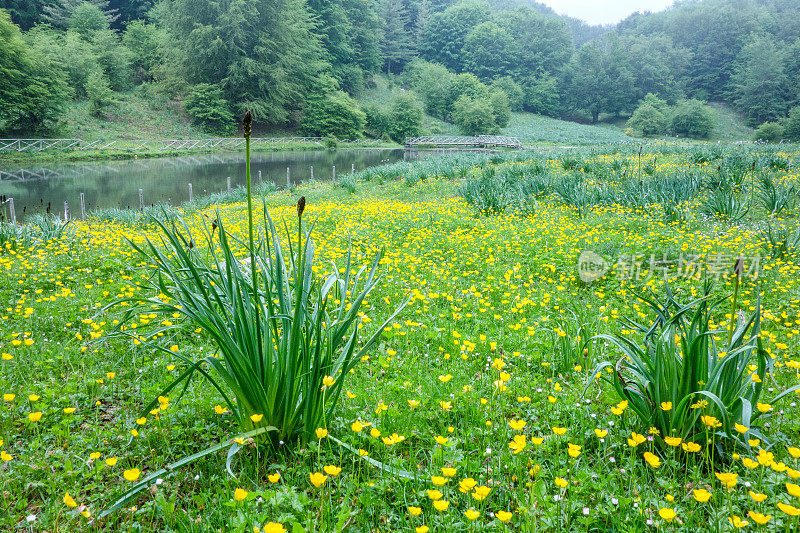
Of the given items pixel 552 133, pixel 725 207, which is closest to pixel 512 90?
pixel 552 133

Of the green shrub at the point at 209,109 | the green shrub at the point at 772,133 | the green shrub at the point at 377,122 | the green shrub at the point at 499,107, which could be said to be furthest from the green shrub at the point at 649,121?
the green shrub at the point at 209,109

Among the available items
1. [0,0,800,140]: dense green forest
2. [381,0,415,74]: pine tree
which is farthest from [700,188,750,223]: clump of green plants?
[381,0,415,74]: pine tree

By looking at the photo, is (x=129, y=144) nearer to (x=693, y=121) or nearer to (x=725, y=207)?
(x=725, y=207)

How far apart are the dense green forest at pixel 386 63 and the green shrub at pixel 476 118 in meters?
0.22

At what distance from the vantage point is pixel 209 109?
1439 inches

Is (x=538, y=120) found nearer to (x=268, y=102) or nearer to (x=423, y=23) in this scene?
(x=423, y=23)

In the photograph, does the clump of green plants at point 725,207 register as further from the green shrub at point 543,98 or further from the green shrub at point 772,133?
the green shrub at point 543,98

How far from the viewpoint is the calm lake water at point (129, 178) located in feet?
50.6

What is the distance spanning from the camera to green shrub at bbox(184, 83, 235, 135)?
121 feet

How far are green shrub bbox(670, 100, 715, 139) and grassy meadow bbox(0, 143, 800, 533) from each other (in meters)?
59.9

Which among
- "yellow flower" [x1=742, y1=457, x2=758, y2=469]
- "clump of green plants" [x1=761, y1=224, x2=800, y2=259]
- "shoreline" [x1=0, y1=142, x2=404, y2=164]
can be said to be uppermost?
"shoreline" [x1=0, y1=142, x2=404, y2=164]

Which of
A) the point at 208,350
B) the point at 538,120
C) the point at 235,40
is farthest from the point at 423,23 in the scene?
the point at 208,350

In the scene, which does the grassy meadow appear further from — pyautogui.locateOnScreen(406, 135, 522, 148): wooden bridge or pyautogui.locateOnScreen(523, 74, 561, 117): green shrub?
pyautogui.locateOnScreen(523, 74, 561, 117): green shrub

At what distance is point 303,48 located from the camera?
152 ft
